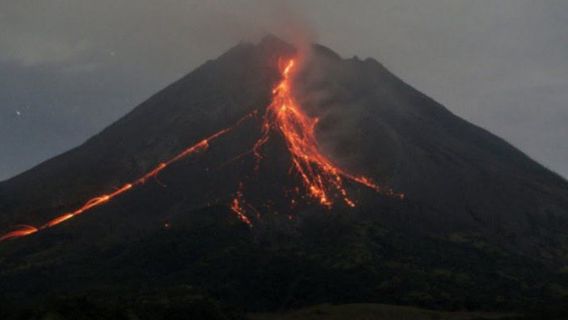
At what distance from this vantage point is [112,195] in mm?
111062

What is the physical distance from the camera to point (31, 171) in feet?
435

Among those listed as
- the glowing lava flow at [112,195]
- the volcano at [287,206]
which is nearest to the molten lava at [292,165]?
the glowing lava flow at [112,195]

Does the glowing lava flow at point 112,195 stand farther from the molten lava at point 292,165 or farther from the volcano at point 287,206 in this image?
the volcano at point 287,206

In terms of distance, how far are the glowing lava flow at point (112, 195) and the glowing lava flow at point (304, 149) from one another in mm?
7997

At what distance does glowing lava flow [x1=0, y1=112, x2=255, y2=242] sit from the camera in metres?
105

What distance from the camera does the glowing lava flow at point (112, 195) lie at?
105312 millimetres

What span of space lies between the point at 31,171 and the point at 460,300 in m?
81.8

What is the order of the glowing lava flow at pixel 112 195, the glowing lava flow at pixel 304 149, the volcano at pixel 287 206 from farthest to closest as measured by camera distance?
1. the glowing lava flow at pixel 304 149
2. the glowing lava flow at pixel 112 195
3. the volcano at pixel 287 206

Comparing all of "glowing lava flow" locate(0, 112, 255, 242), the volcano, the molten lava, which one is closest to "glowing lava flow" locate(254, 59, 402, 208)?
the molten lava

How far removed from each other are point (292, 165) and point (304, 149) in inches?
300

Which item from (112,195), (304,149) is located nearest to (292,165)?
(304,149)

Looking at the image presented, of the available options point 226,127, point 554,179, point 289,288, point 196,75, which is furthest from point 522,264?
point 196,75

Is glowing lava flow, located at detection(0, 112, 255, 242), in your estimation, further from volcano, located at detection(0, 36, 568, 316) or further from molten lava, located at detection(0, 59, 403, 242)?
volcano, located at detection(0, 36, 568, 316)

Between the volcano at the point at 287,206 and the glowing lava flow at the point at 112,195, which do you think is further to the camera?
the glowing lava flow at the point at 112,195
